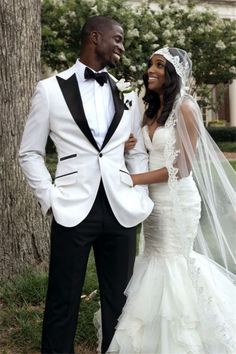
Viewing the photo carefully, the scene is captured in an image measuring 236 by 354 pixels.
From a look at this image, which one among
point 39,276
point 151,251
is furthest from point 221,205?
point 39,276

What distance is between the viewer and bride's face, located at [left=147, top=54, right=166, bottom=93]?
352cm

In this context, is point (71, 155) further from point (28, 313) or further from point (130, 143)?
point (28, 313)

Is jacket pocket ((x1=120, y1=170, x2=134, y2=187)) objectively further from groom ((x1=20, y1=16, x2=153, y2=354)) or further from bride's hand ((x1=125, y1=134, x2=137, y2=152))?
bride's hand ((x1=125, y1=134, x2=137, y2=152))

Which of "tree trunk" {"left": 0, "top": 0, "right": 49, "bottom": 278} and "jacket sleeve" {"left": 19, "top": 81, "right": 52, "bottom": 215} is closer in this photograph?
"jacket sleeve" {"left": 19, "top": 81, "right": 52, "bottom": 215}

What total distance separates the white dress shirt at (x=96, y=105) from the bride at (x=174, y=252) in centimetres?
41

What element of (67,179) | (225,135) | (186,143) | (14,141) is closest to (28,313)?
(14,141)

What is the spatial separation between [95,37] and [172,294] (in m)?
1.64

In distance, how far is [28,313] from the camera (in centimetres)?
437

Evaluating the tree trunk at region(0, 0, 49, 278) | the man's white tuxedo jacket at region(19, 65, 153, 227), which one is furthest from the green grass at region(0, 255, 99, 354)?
the man's white tuxedo jacket at region(19, 65, 153, 227)

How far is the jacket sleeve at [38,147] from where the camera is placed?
312 cm

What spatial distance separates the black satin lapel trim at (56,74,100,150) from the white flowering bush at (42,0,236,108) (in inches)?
449

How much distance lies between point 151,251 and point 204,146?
78 cm

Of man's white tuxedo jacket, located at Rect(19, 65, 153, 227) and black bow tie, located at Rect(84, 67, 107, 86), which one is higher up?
black bow tie, located at Rect(84, 67, 107, 86)

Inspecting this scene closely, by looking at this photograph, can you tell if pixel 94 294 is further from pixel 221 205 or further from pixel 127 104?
pixel 127 104
